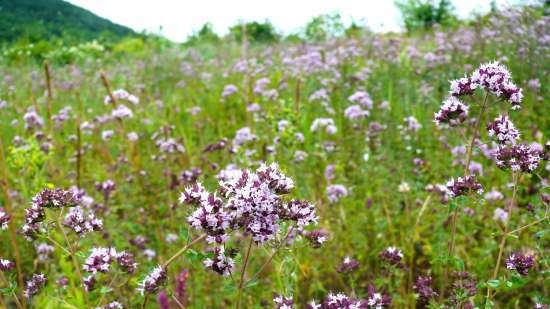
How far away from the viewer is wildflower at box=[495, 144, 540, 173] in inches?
82.0

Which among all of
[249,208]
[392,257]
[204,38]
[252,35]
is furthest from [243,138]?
[252,35]

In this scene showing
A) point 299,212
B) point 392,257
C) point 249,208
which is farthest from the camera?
point 392,257

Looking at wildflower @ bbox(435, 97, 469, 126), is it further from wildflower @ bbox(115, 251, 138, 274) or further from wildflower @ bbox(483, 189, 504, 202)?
wildflower @ bbox(483, 189, 504, 202)

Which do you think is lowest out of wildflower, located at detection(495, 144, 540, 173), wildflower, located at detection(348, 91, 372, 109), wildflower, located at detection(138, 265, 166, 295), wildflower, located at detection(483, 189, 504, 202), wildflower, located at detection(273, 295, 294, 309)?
wildflower, located at detection(138, 265, 166, 295)

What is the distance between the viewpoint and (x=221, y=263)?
5.95ft

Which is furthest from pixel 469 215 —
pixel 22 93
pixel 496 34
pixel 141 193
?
pixel 22 93

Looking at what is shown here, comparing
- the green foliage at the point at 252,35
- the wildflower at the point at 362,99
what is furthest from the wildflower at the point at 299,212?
the green foliage at the point at 252,35

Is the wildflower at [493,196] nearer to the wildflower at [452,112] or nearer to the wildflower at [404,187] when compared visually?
the wildflower at [404,187]

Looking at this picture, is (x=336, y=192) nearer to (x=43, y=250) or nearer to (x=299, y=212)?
(x=43, y=250)

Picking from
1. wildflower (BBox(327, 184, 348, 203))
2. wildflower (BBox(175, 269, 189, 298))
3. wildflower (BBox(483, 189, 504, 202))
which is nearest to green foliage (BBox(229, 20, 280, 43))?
wildflower (BBox(327, 184, 348, 203))

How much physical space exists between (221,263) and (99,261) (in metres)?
0.49

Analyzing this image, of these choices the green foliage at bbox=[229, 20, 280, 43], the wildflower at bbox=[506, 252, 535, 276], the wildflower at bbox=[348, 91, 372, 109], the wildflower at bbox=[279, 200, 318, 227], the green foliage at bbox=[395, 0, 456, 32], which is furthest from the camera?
the green foliage at bbox=[395, 0, 456, 32]

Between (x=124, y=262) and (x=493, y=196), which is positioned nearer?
(x=124, y=262)

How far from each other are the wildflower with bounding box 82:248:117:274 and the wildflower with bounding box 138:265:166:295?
20 cm
